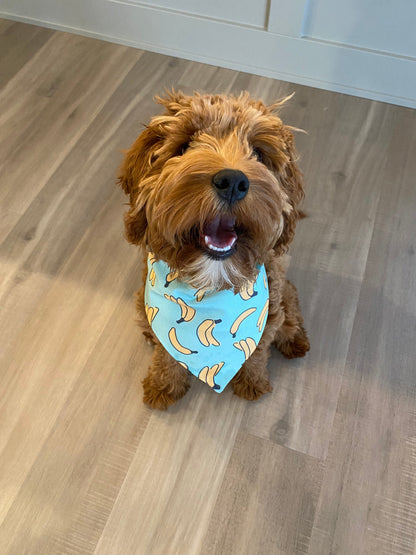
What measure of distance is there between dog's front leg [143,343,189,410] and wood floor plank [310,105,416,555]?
0.52m

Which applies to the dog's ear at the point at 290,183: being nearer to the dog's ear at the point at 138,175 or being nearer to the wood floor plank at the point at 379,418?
the dog's ear at the point at 138,175

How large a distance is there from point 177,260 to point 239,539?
2.84ft

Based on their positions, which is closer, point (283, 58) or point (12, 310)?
point (12, 310)

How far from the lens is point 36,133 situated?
7.70ft

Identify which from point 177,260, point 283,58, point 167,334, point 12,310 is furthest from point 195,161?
point 283,58

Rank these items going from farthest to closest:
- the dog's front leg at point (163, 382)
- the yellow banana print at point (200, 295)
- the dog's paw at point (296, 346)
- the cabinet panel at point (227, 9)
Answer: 1. the cabinet panel at point (227, 9)
2. the dog's paw at point (296, 346)
3. the dog's front leg at point (163, 382)
4. the yellow banana print at point (200, 295)

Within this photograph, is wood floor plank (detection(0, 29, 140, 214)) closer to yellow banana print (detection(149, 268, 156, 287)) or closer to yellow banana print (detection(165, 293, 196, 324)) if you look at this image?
yellow banana print (detection(149, 268, 156, 287))

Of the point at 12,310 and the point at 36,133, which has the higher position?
the point at 36,133

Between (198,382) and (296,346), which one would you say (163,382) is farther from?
(296,346)

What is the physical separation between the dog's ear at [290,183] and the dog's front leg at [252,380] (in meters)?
0.45

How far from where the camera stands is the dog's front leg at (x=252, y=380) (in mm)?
1517

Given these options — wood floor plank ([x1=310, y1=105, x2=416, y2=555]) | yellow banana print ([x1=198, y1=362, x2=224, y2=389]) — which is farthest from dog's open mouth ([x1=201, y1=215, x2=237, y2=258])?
wood floor plank ([x1=310, y1=105, x2=416, y2=555])

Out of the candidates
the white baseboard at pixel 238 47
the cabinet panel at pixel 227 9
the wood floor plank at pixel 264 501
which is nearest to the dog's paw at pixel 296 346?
the wood floor plank at pixel 264 501

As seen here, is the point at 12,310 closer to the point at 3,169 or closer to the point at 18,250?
the point at 18,250
